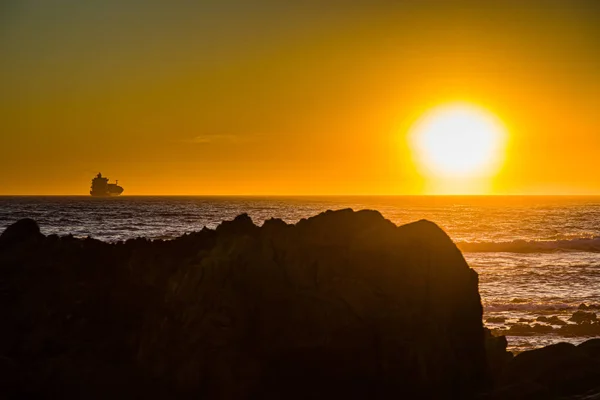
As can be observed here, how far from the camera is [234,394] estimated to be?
53.9 ft

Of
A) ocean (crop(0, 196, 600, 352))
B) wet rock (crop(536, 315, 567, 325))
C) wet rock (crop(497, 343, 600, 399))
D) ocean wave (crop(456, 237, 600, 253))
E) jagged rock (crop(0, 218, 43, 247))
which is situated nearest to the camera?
wet rock (crop(497, 343, 600, 399))

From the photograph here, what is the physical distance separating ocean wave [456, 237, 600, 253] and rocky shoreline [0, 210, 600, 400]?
68718mm

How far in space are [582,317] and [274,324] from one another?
86.0 ft

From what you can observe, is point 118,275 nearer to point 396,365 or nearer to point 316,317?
point 316,317

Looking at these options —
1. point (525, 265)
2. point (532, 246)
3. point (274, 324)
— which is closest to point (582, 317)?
point (274, 324)

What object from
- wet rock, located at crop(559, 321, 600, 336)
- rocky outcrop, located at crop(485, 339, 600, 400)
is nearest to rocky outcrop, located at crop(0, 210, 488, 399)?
rocky outcrop, located at crop(485, 339, 600, 400)

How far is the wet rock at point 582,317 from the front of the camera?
37.6m

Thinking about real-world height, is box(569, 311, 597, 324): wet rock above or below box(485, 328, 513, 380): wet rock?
below

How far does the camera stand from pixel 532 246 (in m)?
91.9

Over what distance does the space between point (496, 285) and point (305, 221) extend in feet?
117

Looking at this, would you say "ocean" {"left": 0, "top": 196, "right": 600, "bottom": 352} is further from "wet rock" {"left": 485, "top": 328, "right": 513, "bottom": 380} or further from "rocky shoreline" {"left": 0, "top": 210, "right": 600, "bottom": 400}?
"rocky shoreline" {"left": 0, "top": 210, "right": 600, "bottom": 400}

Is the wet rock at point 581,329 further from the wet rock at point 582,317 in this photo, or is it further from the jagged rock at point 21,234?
the jagged rock at point 21,234

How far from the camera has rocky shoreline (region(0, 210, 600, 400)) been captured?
1678 centimetres

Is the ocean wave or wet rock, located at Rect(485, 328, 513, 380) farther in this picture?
the ocean wave
